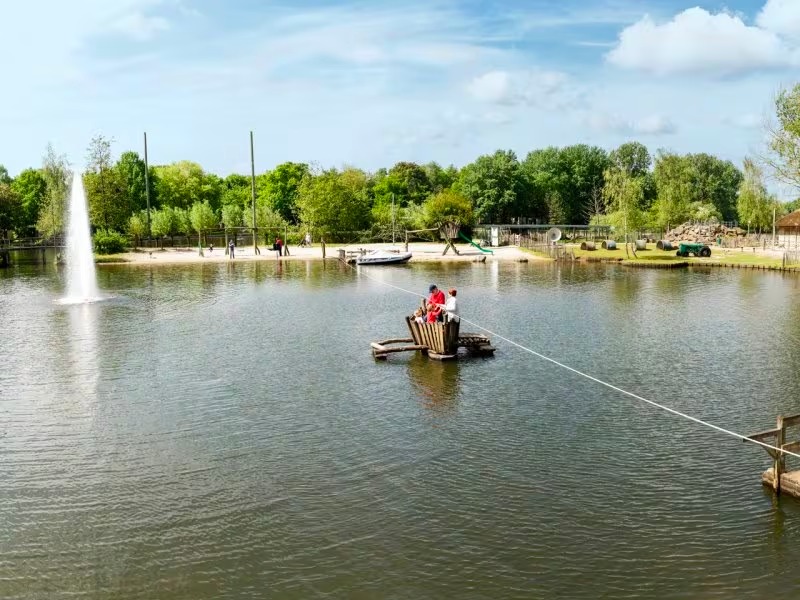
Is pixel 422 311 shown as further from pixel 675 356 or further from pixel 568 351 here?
pixel 675 356

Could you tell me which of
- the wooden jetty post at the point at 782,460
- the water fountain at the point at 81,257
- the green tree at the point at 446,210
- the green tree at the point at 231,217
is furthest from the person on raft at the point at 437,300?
the green tree at the point at 231,217

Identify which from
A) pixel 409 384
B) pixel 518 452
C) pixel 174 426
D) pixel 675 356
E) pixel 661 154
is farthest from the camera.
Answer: pixel 661 154

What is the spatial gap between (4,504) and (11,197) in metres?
110

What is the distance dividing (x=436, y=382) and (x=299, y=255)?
219ft

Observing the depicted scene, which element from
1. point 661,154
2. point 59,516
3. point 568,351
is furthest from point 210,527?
point 661,154

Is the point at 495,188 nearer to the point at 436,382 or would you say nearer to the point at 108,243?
the point at 108,243

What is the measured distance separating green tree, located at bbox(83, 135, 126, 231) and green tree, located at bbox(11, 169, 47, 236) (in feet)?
87.0

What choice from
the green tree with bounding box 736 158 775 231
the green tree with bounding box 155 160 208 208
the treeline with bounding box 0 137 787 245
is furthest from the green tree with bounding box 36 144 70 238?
the green tree with bounding box 736 158 775 231

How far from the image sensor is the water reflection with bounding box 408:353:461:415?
22422mm

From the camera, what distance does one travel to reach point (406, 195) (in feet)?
498

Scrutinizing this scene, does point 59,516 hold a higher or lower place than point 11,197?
lower

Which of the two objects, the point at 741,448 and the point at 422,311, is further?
the point at 422,311

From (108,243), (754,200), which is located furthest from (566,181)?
(108,243)

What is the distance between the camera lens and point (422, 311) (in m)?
30.2
